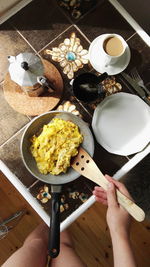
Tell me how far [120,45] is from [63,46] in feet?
0.70

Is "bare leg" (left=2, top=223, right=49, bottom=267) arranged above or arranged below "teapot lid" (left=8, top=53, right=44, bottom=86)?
below

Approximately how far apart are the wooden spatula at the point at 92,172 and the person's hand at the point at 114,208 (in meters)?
0.02

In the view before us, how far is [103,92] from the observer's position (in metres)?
1.22

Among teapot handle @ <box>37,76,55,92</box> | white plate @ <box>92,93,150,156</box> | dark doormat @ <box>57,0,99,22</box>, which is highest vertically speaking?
dark doormat @ <box>57,0,99,22</box>

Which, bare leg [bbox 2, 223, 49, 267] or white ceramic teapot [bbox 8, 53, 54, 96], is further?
bare leg [bbox 2, 223, 49, 267]

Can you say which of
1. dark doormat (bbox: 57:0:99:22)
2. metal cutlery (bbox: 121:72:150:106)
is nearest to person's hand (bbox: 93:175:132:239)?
metal cutlery (bbox: 121:72:150:106)

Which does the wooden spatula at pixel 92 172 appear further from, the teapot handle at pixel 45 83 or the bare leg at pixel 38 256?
the bare leg at pixel 38 256

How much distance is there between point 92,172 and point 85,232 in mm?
848

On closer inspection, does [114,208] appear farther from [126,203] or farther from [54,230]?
[54,230]

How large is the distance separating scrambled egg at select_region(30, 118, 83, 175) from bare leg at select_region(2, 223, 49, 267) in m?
0.45

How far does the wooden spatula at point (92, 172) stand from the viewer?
42.1 inches

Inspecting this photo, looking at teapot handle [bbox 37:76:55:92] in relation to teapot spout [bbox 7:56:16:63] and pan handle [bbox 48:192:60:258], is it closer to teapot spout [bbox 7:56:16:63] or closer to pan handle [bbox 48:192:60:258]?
teapot spout [bbox 7:56:16:63]

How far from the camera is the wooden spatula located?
1.07m

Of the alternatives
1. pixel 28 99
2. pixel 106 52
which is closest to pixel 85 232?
pixel 28 99
